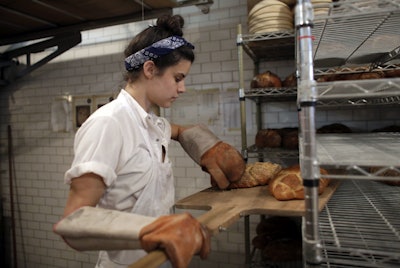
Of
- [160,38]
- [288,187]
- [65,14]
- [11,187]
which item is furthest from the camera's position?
[11,187]

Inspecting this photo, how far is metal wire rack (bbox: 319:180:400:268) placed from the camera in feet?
3.44

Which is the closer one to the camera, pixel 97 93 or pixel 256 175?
pixel 256 175

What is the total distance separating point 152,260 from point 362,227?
1032 mm

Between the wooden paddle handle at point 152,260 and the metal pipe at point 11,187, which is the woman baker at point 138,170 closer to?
the wooden paddle handle at point 152,260

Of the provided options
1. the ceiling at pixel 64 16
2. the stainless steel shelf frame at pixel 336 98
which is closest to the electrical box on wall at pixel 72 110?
the ceiling at pixel 64 16

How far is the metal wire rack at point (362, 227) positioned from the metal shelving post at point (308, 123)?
0.28 ft

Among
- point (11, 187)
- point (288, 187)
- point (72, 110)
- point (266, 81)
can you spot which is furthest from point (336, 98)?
point (11, 187)

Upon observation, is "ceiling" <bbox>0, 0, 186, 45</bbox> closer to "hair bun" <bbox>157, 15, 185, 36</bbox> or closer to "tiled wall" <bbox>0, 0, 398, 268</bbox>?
"tiled wall" <bbox>0, 0, 398, 268</bbox>

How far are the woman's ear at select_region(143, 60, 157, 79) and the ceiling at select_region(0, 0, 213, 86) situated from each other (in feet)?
5.04

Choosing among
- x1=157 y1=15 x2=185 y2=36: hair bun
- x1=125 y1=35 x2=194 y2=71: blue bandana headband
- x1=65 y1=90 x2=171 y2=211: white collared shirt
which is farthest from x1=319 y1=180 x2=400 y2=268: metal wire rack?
x1=157 y1=15 x2=185 y2=36: hair bun

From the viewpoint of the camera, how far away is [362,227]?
133 cm

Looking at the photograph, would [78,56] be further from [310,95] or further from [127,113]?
[310,95]

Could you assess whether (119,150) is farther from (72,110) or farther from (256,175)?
(72,110)

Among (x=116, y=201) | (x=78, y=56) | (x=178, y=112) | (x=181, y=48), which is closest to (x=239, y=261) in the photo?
(x=178, y=112)
